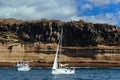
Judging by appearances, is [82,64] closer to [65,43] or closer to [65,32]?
[65,43]

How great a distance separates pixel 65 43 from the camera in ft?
509

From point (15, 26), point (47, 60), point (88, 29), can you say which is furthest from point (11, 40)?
point (88, 29)

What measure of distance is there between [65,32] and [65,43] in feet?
12.6

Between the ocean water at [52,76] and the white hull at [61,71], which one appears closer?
the ocean water at [52,76]

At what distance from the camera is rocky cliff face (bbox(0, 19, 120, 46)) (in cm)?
15151

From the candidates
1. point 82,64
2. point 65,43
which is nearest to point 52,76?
point 82,64

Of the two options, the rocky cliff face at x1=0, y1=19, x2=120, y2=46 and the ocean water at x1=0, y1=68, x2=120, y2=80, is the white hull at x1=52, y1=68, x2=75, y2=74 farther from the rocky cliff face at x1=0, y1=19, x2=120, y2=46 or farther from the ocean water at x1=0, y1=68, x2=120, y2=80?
the rocky cliff face at x1=0, y1=19, x2=120, y2=46

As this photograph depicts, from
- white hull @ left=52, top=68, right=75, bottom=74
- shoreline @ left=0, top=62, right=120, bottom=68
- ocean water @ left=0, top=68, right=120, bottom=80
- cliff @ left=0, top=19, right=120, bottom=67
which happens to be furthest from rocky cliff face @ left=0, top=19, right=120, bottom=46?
white hull @ left=52, top=68, right=75, bottom=74

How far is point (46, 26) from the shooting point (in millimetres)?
152250

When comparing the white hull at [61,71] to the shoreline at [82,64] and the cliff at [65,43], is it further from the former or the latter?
the shoreline at [82,64]

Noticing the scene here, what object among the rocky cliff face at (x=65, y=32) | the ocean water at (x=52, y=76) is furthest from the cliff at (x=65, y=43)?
the ocean water at (x=52, y=76)

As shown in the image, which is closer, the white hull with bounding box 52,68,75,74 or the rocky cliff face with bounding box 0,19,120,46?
the white hull with bounding box 52,68,75,74

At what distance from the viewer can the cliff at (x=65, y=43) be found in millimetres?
149375

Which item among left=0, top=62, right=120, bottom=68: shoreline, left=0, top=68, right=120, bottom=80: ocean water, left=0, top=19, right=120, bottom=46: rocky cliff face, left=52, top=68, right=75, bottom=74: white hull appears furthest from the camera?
left=0, top=19, right=120, bottom=46: rocky cliff face
